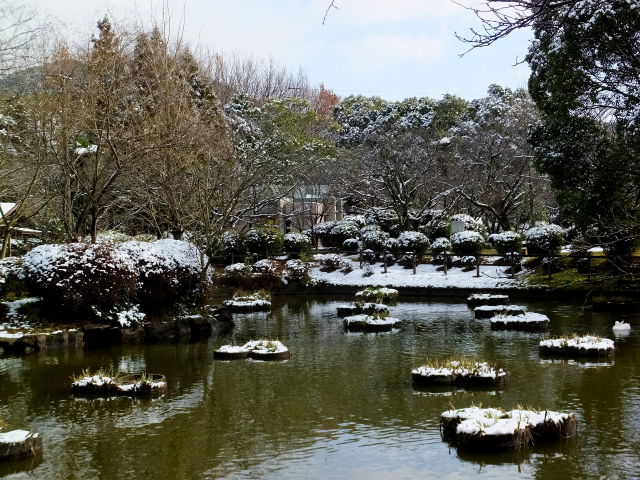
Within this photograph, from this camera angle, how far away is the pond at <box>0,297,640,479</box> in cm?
669

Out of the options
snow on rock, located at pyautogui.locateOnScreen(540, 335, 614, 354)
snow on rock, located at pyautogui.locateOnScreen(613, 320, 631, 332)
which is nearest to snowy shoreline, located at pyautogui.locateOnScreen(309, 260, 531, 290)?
snow on rock, located at pyautogui.locateOnScreen(613, 320, 631, 332)

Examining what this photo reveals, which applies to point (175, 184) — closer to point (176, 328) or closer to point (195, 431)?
point (176, 328)

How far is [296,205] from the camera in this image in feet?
136

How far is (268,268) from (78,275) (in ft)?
39.2

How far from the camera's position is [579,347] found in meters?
11.9

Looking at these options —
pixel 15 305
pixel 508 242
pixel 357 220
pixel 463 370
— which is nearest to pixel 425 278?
pixel 508 242

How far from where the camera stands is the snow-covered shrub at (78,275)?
14.3m

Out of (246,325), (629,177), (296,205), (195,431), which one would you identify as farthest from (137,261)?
(296,205)

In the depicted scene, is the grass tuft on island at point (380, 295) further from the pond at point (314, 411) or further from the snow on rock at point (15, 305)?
the snow on rock at point (15, 305)

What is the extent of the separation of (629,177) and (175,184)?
11.6 meters

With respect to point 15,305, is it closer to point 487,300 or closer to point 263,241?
point 487,300

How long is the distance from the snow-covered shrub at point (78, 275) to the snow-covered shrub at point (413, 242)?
1526 centimetres

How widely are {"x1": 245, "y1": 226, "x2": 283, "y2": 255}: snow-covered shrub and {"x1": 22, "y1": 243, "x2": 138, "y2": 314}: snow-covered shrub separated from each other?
1429cm

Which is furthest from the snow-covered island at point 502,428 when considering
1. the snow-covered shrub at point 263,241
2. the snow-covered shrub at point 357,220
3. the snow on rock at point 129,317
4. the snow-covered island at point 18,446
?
the snow-covered shrub at point 357,220
